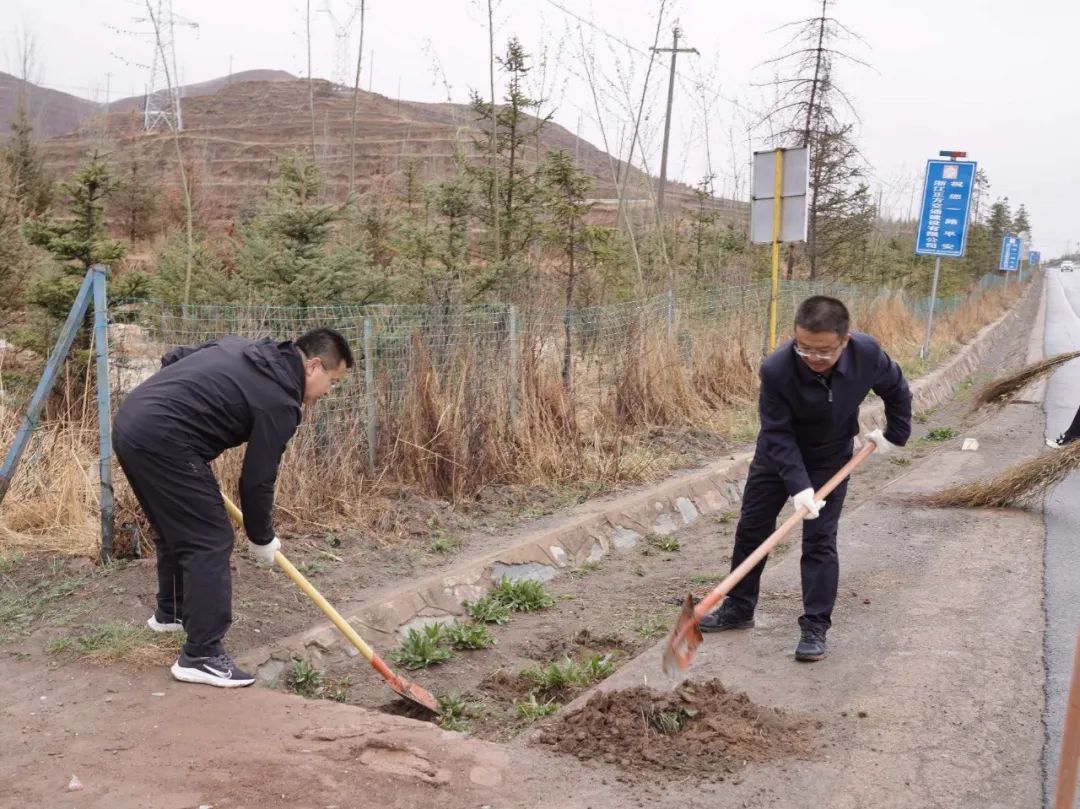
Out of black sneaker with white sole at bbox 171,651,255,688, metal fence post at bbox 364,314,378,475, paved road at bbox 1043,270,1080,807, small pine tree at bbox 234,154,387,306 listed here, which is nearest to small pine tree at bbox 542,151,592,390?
small pine tree at bbox 234,154,387,306

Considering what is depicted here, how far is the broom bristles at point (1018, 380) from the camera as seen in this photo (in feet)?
32.0

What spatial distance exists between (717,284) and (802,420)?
33.8 ft

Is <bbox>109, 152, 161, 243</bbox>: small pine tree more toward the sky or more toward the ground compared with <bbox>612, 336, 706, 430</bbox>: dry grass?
more toward the sky

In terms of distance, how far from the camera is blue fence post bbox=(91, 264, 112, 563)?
513 cm

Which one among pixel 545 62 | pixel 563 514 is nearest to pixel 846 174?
pixel 545 62

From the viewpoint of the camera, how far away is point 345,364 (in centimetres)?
439

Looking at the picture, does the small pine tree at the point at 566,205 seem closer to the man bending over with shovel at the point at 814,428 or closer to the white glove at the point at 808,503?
the man bending over with shovel at the point at 814,428

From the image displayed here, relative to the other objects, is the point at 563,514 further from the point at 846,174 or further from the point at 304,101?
the point at 304,101

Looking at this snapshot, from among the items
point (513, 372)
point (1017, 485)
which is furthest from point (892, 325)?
point (513, 372)

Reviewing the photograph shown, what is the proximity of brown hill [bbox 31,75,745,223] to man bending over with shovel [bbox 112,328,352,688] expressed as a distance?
25579mm

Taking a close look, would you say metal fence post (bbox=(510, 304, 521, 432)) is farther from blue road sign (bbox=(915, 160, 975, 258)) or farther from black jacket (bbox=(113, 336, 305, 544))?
blue road sign (bbox=(915, 160, 975, 258))

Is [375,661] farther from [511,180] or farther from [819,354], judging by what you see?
[511,180]

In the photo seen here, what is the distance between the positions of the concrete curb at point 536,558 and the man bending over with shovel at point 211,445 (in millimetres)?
411

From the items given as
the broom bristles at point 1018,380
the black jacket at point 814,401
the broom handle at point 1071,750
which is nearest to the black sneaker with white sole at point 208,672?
the black jacket at point 814,401
